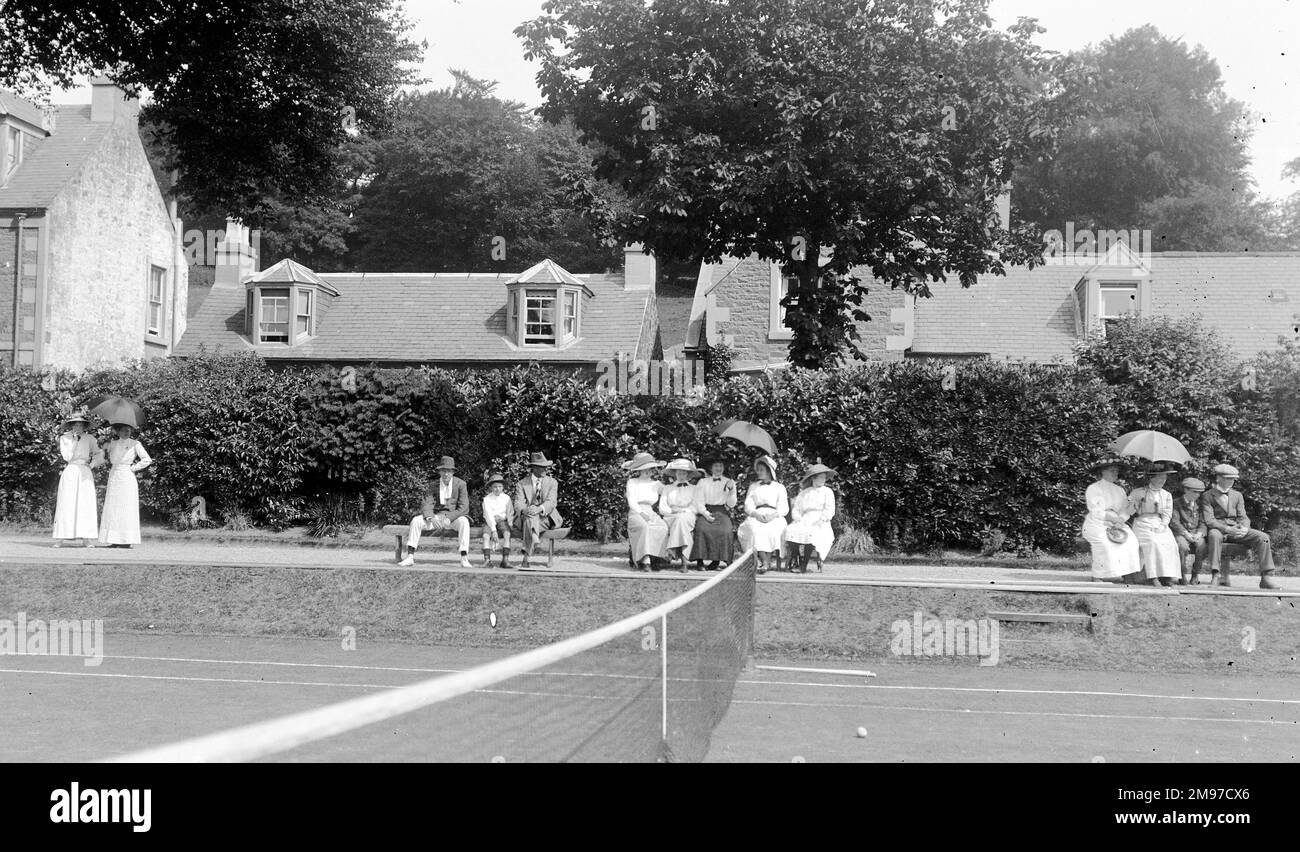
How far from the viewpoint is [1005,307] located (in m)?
39.8

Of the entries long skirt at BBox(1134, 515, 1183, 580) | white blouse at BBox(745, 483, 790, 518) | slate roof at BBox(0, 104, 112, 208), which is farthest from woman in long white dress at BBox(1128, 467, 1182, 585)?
slate roof at BBox(0, 104, 112, 208)

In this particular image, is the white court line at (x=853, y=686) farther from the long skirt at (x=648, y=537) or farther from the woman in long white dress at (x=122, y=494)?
the woman in long white dress at (x=122, y=494)

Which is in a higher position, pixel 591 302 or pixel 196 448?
pixel 591 302

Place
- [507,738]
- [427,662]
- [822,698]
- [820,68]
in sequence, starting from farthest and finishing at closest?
[820,68] → [427,662] → [822,698] → [507,738]

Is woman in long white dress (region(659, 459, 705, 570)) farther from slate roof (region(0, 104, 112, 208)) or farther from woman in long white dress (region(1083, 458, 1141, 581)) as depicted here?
slate roof (region(0, 104, 112, 208))

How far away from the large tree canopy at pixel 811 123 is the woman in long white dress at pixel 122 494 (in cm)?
1036

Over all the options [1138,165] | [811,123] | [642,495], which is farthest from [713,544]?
[1138,165]

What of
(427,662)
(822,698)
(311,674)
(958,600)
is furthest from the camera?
(958,600)

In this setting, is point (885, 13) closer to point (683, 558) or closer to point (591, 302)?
point (683, 558)

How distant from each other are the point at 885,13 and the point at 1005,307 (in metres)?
17.8

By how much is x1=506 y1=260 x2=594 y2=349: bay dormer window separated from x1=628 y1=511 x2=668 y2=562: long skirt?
22.1m

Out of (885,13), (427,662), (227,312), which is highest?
(885,13)

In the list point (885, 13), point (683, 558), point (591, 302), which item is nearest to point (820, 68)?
point (885, 13)

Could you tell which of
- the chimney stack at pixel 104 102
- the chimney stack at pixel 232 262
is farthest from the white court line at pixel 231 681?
the chimney stack at pixel 232 262
